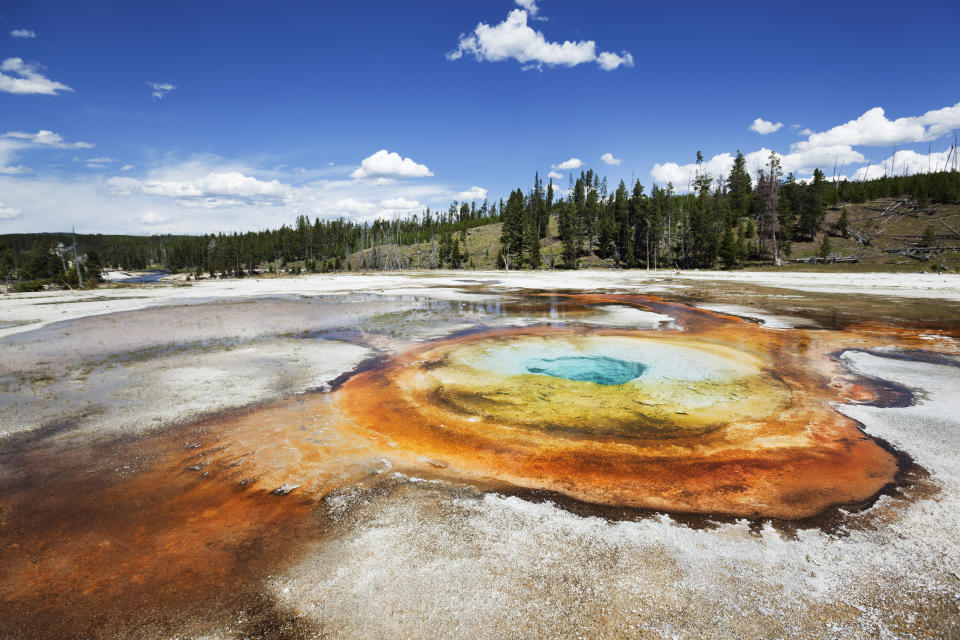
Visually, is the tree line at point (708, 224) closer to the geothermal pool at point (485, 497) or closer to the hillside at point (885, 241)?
the hillside at point (885, 241)

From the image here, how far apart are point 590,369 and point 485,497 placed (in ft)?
21.3

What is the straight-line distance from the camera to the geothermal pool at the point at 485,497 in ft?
11.5

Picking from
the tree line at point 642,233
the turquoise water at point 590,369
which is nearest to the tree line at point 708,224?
the tree line at point 642,233

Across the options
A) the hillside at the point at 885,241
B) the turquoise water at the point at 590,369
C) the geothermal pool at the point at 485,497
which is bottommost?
the geothermal pool at the point at 485,497

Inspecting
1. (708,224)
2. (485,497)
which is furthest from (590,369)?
(708,224)

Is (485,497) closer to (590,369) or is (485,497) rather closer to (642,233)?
(590,369)

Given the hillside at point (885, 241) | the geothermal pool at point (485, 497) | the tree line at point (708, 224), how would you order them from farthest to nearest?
the tree line at point (708, 224), the hillside at point (885, 241), the geothermal pool at point (485, 497)

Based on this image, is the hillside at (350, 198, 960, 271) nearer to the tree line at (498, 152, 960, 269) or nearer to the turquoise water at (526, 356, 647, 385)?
the tree line at (498, 152, 960, 269)

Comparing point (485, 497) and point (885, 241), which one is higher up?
point (885, 241)

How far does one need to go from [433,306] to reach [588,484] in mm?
20863

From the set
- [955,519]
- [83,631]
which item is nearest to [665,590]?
[955,519]

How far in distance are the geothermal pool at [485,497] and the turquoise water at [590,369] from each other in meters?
0.11

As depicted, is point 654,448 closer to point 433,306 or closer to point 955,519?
point 955,519

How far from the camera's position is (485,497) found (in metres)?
5.15
